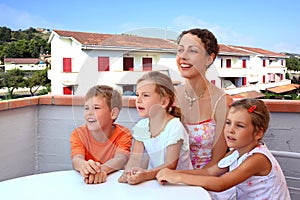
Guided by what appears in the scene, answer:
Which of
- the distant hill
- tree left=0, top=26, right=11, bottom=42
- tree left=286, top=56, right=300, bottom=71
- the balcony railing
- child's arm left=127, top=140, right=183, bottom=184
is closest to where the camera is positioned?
child's arm left=127, top=140, right=183, bottom=184

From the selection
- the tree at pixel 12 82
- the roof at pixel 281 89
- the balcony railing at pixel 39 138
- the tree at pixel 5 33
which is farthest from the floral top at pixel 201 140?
the tree at pixel 5 33

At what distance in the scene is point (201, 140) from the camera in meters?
1.25

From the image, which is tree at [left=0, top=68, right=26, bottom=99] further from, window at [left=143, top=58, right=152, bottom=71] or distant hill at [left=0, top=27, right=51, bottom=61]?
window at [left=143, top=58, right=152, bottom=71]

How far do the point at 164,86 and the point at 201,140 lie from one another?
9.6 inches

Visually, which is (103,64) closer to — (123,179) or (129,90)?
(129,90)

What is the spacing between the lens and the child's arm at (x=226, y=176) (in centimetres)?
99

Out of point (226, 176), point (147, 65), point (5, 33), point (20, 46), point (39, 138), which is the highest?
point (5, 33)

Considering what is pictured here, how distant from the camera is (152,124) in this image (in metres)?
1.19

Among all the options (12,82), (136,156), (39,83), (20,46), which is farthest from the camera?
(20,46)

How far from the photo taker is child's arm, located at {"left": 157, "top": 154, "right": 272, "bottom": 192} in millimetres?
989

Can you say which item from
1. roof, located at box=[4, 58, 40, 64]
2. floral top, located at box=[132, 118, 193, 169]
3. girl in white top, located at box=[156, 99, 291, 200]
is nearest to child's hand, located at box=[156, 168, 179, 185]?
girl in white top, located at box=[156, 99, 291, 200]

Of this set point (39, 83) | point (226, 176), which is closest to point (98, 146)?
point (226, 176)

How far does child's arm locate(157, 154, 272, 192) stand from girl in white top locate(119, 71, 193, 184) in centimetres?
A: 11

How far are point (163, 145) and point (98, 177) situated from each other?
237 mm
